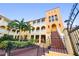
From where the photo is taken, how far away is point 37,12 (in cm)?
255

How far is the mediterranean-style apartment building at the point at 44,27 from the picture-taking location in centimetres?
248

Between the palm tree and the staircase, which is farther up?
the palm tree

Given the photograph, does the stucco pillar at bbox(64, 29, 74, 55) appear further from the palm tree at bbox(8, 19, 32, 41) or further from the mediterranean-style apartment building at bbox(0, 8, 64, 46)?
the palm tree at bbox(8, 19, 32, 41)

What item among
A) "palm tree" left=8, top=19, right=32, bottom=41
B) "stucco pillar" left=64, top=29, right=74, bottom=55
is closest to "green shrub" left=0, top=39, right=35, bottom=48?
"palm tree" left=8, top=19, right=32, bottom=41

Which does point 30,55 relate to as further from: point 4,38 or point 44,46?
point 4,38

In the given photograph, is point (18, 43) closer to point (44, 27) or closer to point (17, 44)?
point (17, 44)

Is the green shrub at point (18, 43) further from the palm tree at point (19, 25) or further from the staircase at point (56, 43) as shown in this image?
the staircase at point (56, 43)

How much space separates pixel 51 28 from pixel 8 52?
29.3 inches

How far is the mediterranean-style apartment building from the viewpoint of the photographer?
8.13ft

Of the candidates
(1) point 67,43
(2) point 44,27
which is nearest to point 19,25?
(2) point 44,27

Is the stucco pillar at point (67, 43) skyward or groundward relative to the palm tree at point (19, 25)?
groundward

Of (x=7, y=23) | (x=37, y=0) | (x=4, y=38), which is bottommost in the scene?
(x=4, y=38)

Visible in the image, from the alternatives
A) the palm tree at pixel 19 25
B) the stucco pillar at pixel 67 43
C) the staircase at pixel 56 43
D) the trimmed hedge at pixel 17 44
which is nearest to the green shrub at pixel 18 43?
the trimmed hedge at pixel 17 44

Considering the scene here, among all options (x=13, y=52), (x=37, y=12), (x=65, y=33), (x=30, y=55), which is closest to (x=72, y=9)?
(x=65, y=33)
